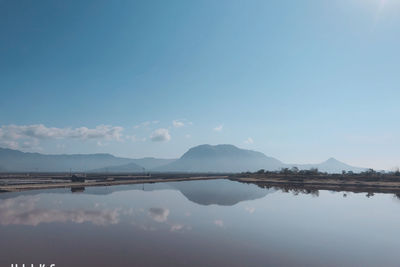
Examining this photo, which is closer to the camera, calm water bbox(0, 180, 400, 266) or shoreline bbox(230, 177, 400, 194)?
calm water bbox(0, 180, 400, 266)

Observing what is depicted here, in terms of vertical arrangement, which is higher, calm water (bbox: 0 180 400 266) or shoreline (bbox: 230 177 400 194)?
calm water (bbox: 0 180 400 266)

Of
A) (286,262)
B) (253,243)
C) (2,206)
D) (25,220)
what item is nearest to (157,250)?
(253,243)

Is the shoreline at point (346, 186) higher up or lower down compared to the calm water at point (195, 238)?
lower down

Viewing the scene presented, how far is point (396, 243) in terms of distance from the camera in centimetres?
2116

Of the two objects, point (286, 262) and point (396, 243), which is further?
point (396, 243)

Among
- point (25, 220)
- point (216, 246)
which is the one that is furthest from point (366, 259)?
point (25, 220)

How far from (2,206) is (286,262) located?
4044 cm

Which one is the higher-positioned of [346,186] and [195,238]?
[195,238]

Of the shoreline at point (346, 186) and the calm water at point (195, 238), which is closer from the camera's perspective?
the calm water at point (195, 238)

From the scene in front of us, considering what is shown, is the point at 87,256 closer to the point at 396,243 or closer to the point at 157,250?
the point at 157,250

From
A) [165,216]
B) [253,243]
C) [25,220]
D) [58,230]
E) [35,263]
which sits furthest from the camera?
[165,216]

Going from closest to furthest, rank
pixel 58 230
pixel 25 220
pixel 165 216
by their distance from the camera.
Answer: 1. pixel 58 230
2. pixel 25 220
3. pixel 165 216

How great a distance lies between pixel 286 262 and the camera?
16312 mm

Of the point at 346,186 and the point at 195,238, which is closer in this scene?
the point at 195,238
